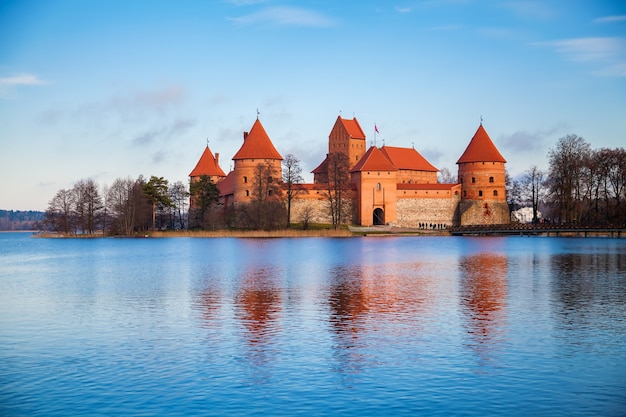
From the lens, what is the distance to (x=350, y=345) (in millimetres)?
11234

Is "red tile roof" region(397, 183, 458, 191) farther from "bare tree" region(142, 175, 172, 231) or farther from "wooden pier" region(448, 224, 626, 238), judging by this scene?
"bare tree" region(142, 175, 172, 231)

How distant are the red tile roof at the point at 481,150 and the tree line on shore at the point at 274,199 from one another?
4178 mm

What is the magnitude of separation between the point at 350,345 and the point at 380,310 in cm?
355

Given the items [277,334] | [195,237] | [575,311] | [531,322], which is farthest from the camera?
[195,237]

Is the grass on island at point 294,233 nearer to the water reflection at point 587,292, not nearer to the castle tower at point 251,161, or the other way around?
the castle tower at point 251,161

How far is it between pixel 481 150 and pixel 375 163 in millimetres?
9364

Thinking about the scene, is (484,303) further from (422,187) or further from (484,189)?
(484,189)

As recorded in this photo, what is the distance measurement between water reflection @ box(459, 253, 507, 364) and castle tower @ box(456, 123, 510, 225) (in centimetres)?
3361

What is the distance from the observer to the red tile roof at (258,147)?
190ft

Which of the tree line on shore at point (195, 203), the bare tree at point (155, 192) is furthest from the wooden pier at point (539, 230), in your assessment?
the bare tree at point (155, 192)

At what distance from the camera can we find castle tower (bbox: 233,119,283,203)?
2271 inches

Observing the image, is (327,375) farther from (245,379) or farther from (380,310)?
(380,310)

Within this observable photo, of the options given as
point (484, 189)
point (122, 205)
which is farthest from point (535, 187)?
point (122, 205)

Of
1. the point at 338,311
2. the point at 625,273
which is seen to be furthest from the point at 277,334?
the point at 625,273
